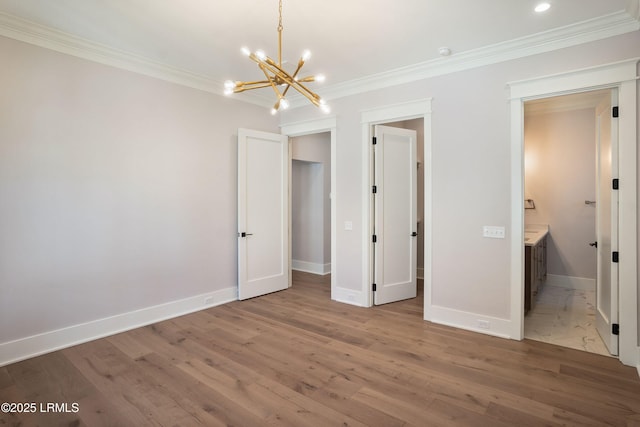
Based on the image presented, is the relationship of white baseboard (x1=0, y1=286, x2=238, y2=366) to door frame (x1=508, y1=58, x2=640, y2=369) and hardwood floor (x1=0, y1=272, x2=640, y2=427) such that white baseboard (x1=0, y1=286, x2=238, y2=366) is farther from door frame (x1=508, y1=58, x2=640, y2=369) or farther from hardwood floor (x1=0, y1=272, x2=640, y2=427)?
door frame (x1=508, y1=58, x2=640, y2=369)

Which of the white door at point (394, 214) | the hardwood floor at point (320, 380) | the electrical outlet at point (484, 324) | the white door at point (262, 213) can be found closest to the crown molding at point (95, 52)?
the white door at point (262, 213)

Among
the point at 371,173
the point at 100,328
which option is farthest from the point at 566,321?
the point at 100,328

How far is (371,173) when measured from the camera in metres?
4.39

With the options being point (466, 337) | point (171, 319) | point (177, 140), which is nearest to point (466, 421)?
point (466, 337)

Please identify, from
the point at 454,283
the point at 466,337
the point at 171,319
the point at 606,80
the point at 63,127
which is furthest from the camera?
the point at 171,319

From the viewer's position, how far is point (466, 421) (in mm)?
2117

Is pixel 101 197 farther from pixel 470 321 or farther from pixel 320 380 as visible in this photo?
pixel 470 321

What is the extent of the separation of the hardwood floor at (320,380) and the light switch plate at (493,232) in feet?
3.48

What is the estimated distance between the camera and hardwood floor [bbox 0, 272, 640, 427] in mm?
2182

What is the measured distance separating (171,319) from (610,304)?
15.1ft

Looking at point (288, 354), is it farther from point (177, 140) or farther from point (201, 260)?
point (177, 140)

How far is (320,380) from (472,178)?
102 inches

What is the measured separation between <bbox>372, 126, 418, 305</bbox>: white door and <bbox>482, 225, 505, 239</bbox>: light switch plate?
4.26 feet

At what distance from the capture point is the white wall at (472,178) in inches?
133
